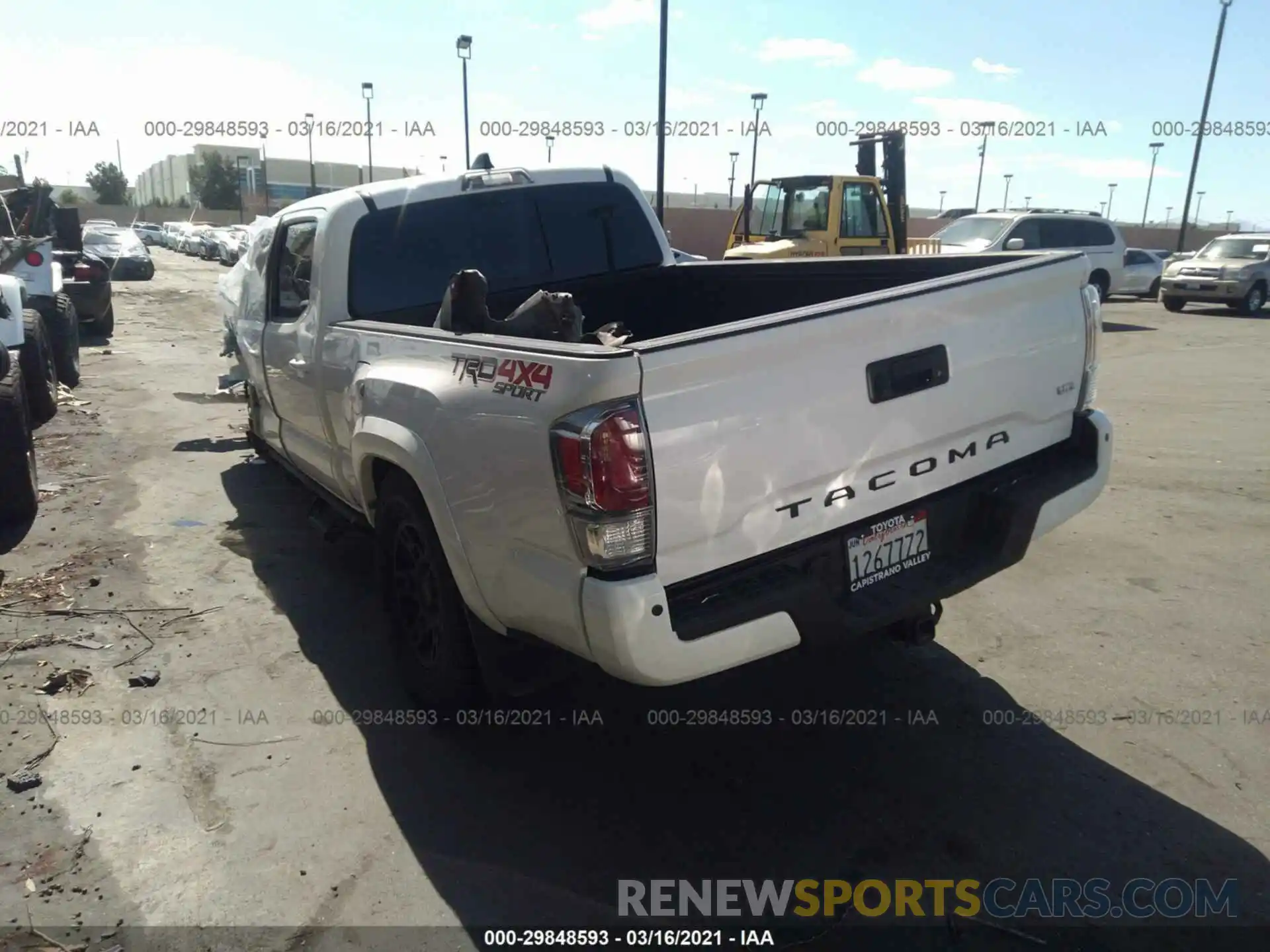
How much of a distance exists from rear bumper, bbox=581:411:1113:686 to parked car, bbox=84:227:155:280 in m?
26.6

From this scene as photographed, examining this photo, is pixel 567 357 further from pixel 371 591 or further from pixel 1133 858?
pixel 371 591

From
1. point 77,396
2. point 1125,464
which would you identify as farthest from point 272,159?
point 1125,464

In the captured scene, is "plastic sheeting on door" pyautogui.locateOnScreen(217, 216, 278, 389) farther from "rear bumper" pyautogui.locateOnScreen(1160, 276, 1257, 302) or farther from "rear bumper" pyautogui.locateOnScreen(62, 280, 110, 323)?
"rear bumper" pyautogui.locateOnScreen(1160, 276, 1257, 302)

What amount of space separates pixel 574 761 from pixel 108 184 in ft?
327

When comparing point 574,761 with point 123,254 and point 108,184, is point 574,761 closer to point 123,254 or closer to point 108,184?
point 123,254

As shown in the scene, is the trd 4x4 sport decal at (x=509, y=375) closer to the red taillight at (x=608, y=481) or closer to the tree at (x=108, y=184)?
the red taillight at (x=608, y=481)

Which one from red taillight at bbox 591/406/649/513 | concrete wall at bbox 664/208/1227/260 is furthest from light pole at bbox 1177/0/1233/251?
red taillight at bbox 591/406/649/513

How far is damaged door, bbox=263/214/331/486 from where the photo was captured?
4688 mm

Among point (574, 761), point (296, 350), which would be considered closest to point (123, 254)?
point (296, 350)

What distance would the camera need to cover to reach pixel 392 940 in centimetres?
268

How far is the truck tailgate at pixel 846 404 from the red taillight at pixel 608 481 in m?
0.04

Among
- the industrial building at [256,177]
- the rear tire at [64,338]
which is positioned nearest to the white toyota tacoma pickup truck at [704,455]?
the rear tire at [64,338]

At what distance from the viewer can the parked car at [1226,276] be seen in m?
20.0

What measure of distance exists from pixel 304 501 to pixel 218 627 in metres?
2.16
